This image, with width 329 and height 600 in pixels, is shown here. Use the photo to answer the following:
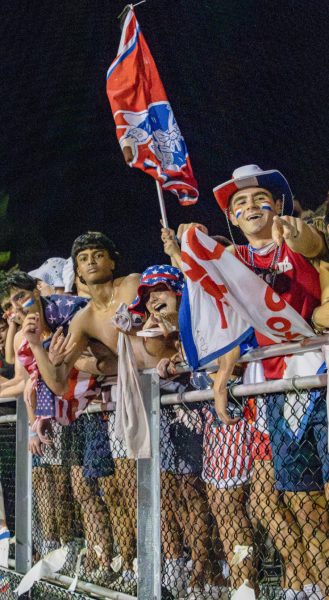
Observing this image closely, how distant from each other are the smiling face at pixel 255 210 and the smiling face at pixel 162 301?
71 cm

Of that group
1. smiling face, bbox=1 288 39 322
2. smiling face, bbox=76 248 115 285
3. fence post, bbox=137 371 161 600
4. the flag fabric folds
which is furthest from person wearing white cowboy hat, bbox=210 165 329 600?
smiling face, bbox=1 288 39 322

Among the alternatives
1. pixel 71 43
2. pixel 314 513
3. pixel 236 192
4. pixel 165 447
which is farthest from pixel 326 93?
pixel 314 513

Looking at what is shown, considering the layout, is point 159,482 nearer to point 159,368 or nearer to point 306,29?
point 159,368

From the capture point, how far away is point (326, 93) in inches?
361

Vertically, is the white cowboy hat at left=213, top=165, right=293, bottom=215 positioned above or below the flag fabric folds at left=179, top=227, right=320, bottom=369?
above

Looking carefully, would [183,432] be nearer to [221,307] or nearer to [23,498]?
[221,307]

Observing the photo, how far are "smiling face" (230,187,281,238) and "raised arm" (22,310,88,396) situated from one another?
151cm

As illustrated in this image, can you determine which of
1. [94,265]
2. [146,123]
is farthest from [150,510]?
[146,123]

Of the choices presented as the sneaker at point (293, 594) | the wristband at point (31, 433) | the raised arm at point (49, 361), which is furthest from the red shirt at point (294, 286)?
the wristband at point (31, 433)

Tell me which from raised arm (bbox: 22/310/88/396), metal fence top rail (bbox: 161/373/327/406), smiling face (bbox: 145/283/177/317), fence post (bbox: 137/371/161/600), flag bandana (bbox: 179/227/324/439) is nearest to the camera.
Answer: metal fence top rail (bbox: 161/373/327/406)

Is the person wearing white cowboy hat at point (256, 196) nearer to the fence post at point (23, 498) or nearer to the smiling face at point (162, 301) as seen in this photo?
the smiling face at point (162, 301)

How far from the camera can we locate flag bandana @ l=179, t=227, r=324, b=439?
3.29 metres

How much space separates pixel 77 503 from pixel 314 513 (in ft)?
7.34

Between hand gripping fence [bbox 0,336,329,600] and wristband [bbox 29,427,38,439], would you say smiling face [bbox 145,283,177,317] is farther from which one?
wristband [bbox 29,427,38,439]
